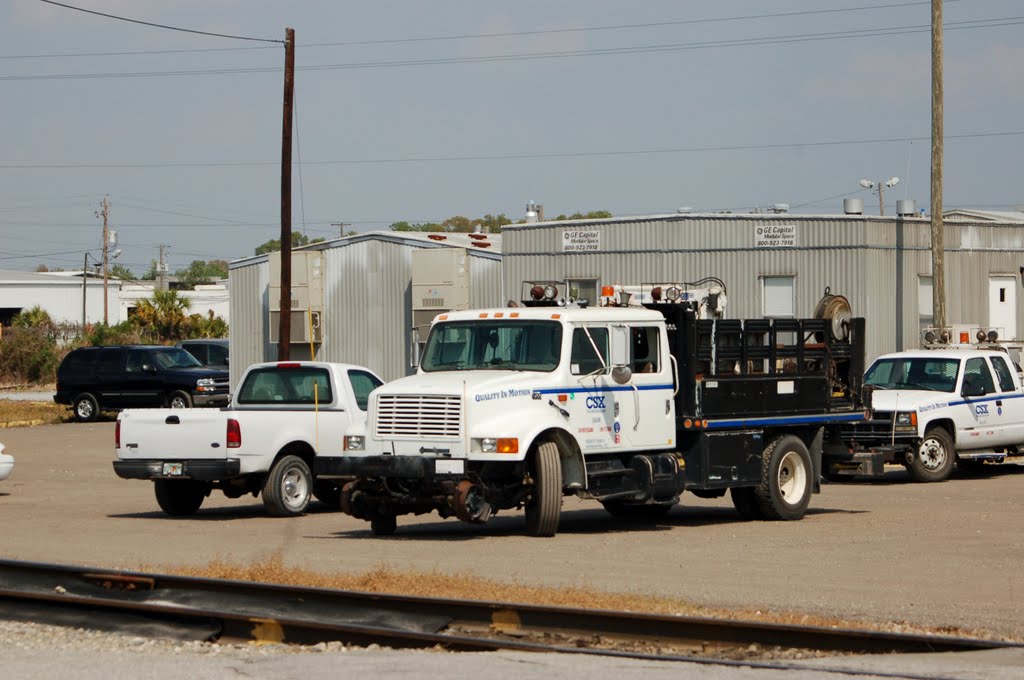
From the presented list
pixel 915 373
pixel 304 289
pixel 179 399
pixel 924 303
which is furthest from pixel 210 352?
pixel 915 373

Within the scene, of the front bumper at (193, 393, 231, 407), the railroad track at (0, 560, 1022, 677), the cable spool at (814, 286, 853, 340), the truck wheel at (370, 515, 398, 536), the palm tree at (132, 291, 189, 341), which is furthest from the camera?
the palm tree at (132, 291, 189, 341)

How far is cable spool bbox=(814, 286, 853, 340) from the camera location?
1909cm

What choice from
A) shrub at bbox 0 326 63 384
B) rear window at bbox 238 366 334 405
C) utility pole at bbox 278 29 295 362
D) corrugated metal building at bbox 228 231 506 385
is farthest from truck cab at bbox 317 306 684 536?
shrub at bbox 0 326 63 384

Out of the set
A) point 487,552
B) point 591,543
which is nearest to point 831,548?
point 591,543

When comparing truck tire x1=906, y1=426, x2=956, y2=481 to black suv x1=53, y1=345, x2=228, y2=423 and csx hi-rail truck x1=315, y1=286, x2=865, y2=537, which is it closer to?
csx hi-rail truck x1=315, y1=286, x2=865, y2=537

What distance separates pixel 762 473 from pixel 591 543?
306 cm

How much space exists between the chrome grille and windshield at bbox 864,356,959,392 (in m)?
10.8

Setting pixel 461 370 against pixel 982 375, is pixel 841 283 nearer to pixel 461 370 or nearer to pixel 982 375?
pixel 982 375

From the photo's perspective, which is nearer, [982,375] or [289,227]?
[982,375]

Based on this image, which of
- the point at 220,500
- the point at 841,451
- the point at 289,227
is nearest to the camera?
the point at 841,451

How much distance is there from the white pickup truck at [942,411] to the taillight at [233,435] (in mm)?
9175

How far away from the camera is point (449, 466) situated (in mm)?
15633

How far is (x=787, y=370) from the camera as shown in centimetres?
1858

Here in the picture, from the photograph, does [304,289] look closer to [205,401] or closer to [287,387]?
[205,401]
